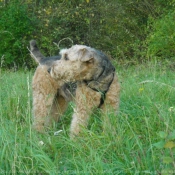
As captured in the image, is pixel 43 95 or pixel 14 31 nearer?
pixel 43 95

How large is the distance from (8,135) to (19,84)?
3.02m

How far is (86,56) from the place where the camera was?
13.2 feet

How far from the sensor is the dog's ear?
4004 mm

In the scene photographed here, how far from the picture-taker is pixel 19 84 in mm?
6320

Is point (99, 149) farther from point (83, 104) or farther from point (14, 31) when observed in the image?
point (14, 31)

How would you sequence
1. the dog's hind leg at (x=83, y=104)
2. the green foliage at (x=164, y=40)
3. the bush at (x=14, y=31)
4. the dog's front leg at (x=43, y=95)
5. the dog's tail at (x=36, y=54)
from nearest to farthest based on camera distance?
the dog's hind leg at (x=83, y=104) < the dog's front leg at (x=43, y=95) < the dog's tail at (x=36, y=54) < the green foliage at (x=164, y=40) < the bush at (x=14, y=31)

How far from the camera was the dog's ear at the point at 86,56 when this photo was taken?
4004mm

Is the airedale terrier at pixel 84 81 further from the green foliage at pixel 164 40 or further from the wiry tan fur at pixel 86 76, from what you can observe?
the green foliage at pixel 164 40

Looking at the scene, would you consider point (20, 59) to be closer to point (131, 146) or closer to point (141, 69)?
point (141, 69)

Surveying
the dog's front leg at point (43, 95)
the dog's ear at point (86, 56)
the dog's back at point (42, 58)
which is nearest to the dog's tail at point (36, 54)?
the dog's back at point (42, 58)

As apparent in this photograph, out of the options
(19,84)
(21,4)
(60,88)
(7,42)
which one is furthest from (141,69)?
(21,4)

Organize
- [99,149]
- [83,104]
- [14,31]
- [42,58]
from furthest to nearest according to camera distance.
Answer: [14,31]
[42,58]
[83,104]
[99,149]

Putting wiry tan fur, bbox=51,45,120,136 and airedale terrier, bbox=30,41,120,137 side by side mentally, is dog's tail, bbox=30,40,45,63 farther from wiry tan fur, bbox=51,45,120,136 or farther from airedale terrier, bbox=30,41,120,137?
wiry tan fur, bbox=51,45,120,136

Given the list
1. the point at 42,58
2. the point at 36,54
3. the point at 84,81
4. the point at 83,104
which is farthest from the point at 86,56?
the point at 36,54
